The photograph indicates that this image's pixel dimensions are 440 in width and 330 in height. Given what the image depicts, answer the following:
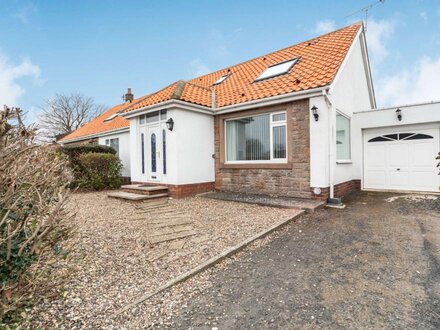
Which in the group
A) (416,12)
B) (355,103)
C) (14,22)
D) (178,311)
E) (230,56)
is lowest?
(178,311)

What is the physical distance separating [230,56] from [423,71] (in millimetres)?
13730

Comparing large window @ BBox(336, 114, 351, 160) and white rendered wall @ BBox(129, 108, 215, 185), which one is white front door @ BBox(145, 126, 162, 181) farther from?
large window @ BBox(336, 114, 351, 160)

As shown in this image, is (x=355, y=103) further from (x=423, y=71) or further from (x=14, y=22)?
(x=14, y=22)

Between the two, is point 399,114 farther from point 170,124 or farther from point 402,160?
point 170,124

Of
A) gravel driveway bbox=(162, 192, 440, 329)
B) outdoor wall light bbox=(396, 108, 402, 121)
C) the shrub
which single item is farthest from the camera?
outdoor wall light bbox=(396, 108, 402, 121)

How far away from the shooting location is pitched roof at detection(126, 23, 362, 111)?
782 cm

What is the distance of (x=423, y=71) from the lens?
1535 centimetres

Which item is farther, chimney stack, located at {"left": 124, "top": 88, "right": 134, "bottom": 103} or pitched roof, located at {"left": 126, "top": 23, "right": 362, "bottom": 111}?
chimney stack, located at {"left": 124, "top": 88, "right": 134, "bottom": 103}

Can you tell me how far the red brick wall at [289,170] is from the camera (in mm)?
7393

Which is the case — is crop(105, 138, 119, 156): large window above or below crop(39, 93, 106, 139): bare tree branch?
below

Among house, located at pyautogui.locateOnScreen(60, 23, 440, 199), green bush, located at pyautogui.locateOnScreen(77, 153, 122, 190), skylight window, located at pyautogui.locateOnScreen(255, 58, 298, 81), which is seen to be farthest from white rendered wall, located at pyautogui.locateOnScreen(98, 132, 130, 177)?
skylight window, located at pyautogui.locateOnScreen(255, 58, 298, 81)

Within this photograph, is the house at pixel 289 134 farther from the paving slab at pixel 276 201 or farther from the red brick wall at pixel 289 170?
the paving slab at pixel 276 201

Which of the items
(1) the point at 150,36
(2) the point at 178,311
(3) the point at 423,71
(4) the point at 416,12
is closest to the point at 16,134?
(2) the point at 178,311

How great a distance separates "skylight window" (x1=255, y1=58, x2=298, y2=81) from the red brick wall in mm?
2129
